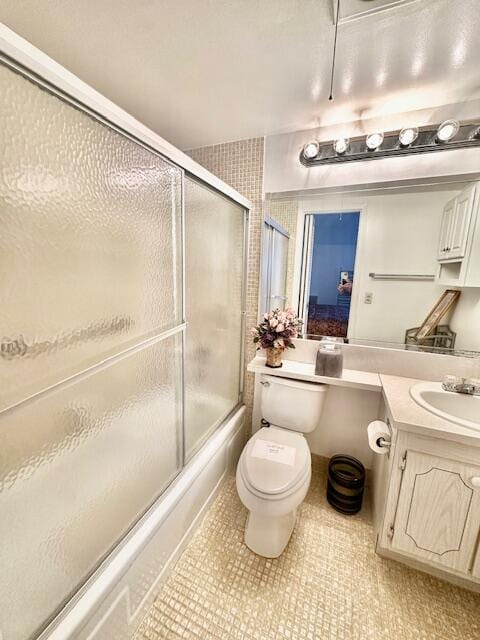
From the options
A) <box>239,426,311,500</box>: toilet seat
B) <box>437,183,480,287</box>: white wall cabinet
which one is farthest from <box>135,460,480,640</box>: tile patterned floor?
<box>437,183,480,287</box>: white wall cabinet

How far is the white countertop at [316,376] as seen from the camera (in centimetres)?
143

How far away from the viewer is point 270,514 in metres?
1.16

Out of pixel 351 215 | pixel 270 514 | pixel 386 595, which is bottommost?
pixel 386 595

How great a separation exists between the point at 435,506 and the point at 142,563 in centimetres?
118

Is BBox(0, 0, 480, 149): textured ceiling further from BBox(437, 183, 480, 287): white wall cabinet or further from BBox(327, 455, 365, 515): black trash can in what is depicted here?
BBox(327, 455, 365, 515): black trash can

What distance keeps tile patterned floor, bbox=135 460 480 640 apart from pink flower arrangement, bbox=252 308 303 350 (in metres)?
0.99

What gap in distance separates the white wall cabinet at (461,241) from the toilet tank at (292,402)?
0.89 meters

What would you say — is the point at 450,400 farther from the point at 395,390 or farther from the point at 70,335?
the point at 70,335

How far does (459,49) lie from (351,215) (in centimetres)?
70

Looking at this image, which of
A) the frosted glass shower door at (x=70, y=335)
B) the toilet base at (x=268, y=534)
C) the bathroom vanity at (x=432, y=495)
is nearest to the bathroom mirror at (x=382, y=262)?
the bathroom vanity at (x=432, y=495)

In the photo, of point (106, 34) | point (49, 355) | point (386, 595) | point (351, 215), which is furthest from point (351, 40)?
point (386, 595)

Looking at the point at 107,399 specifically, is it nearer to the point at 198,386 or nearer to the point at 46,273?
the point at 46,273

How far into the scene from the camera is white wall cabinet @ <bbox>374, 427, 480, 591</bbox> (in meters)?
1.03

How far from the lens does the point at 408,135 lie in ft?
4.11
